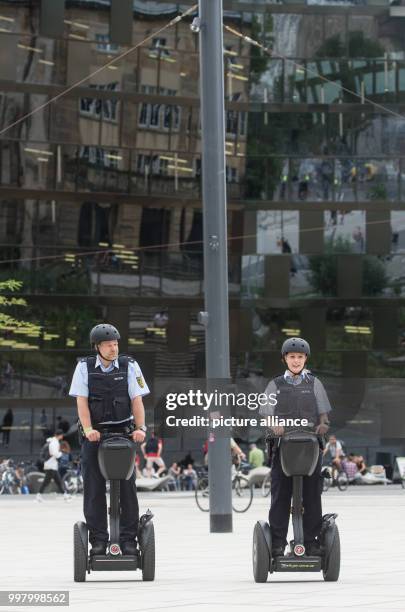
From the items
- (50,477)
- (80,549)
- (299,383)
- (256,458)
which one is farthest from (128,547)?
(256,458)

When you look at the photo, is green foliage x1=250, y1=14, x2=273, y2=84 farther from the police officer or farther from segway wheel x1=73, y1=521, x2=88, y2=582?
segway wheel x1=73, y1=521, x2=88, y2=582

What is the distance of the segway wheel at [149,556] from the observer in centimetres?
1108

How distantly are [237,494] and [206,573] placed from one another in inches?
765

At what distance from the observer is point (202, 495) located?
31.5 meters

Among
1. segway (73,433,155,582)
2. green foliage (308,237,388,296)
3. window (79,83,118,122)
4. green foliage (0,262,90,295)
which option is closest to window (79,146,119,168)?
window (79,83,118,122)

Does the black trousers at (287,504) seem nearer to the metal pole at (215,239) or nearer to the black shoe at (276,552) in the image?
the black shoe at (276,552)

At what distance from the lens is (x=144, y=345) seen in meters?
46.4

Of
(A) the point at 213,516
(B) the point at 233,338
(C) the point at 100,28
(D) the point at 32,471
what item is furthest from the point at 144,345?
(A) the point at 213,516

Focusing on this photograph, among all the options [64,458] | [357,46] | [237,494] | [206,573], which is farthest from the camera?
[357,46]

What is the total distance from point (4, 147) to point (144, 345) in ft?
24.2

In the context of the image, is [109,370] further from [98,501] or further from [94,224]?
[94,224]

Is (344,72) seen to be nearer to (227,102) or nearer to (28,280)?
(227,102)

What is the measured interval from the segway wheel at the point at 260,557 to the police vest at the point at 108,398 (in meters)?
1.29

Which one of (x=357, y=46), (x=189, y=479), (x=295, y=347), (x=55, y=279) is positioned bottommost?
(x=189, y=479)
